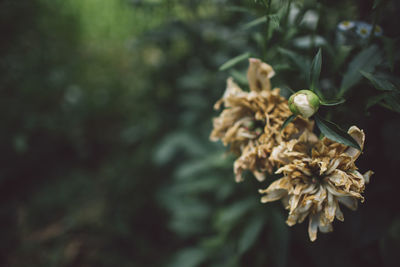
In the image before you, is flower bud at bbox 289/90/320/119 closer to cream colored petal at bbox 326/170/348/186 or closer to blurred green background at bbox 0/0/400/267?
cream colored petal at bbox 326/170/348/186

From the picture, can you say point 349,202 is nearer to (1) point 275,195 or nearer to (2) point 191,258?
(1) point 275,195

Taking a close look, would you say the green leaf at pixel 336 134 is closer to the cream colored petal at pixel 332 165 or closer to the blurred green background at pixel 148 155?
the cream colored petal at pixel 332 165

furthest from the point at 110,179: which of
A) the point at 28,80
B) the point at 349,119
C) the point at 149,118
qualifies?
the point at 349,119

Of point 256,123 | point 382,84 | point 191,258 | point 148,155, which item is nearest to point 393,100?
point 382,84

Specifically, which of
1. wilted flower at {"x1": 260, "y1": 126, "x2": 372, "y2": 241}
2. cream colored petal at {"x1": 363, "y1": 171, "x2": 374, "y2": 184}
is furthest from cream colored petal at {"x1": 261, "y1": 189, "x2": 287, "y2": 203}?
cream colored petal at {"x1": 363, "y1": 171, "x2": 374, "y2": 184}

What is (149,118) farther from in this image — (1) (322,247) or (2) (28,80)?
(1) (322,247)

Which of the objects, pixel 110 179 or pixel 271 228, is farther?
pixel 110 179
